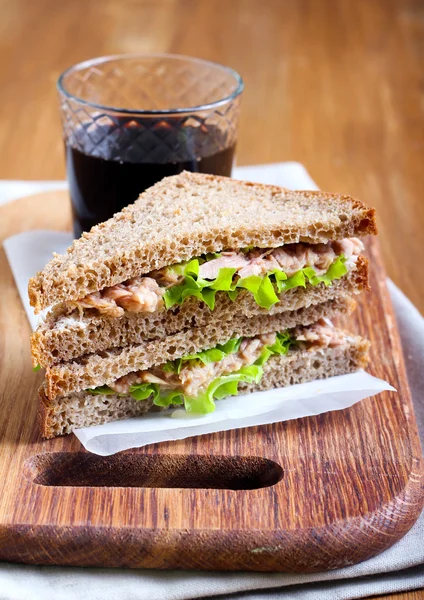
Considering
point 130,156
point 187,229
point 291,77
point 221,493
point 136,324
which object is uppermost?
point 187,229

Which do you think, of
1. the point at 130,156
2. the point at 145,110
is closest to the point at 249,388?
the point at 130,156

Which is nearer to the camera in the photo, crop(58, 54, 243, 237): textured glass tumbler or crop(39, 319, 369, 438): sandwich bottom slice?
crop(39, 319, 369, 438): sandwich bottom slice

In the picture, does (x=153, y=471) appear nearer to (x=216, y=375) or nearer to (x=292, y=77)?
(x=216, y=375)

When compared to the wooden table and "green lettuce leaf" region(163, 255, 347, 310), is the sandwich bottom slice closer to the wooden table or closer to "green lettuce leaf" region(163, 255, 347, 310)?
"green lettuce leaf" region(163, 255, 347, 310)

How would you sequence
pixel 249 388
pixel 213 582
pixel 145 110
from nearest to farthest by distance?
pixel 213 582
pixel 249 388
pixel 145 110

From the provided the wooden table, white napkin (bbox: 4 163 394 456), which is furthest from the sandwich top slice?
the wooden table

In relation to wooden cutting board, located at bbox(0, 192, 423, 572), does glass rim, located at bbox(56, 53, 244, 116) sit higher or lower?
higher

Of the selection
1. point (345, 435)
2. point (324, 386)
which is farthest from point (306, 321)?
point (345, 435)
